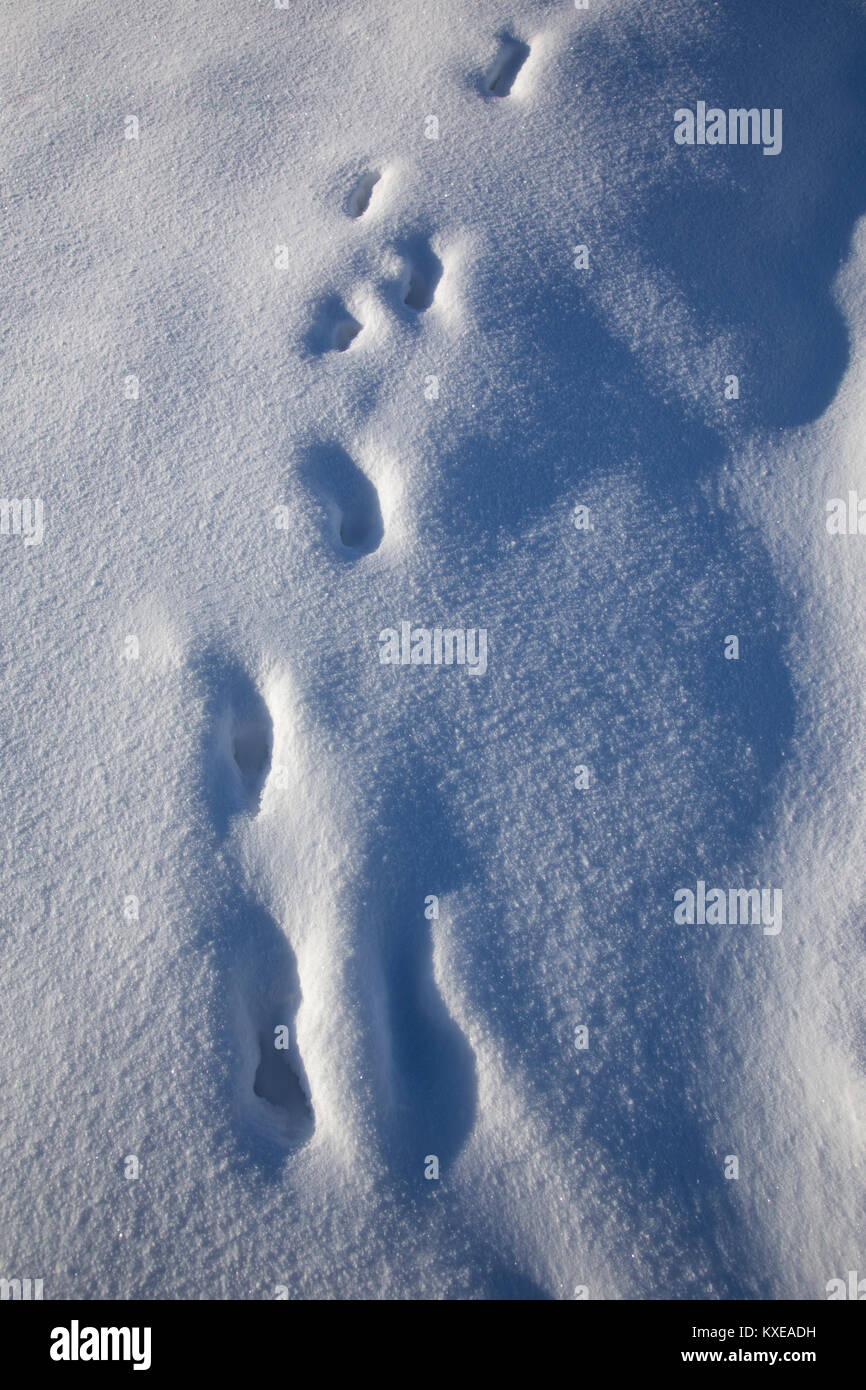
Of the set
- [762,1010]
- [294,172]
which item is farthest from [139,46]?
[762,1010]

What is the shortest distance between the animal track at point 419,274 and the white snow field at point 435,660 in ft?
0.05

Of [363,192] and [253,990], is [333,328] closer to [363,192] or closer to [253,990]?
[363,192]

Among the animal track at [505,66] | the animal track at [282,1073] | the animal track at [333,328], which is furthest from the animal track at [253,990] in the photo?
the animal track at [505,66]

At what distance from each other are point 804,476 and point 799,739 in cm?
75

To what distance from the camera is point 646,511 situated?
2.08 m

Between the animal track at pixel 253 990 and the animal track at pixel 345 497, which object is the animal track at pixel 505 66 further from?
the animal track at pixel 253 990

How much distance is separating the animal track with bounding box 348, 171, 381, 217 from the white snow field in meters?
0.03

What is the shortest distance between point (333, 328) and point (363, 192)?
60 centimetres

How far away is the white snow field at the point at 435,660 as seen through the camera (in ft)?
4.87

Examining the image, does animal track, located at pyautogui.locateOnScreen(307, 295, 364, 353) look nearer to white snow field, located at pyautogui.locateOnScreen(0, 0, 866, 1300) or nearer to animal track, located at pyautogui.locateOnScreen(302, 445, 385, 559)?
white snow field, located at pyautogui.locateOnScreen(0, 0, 866, 1300)

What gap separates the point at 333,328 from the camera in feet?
7.64

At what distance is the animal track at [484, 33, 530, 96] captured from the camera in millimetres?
2736

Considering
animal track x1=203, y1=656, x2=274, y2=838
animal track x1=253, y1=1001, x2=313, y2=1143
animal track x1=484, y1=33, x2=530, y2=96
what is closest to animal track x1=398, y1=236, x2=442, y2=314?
animal track x1=484, y1=33, x2=530, y2=96

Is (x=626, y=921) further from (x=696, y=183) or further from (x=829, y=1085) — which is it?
(x=696, y=183)
